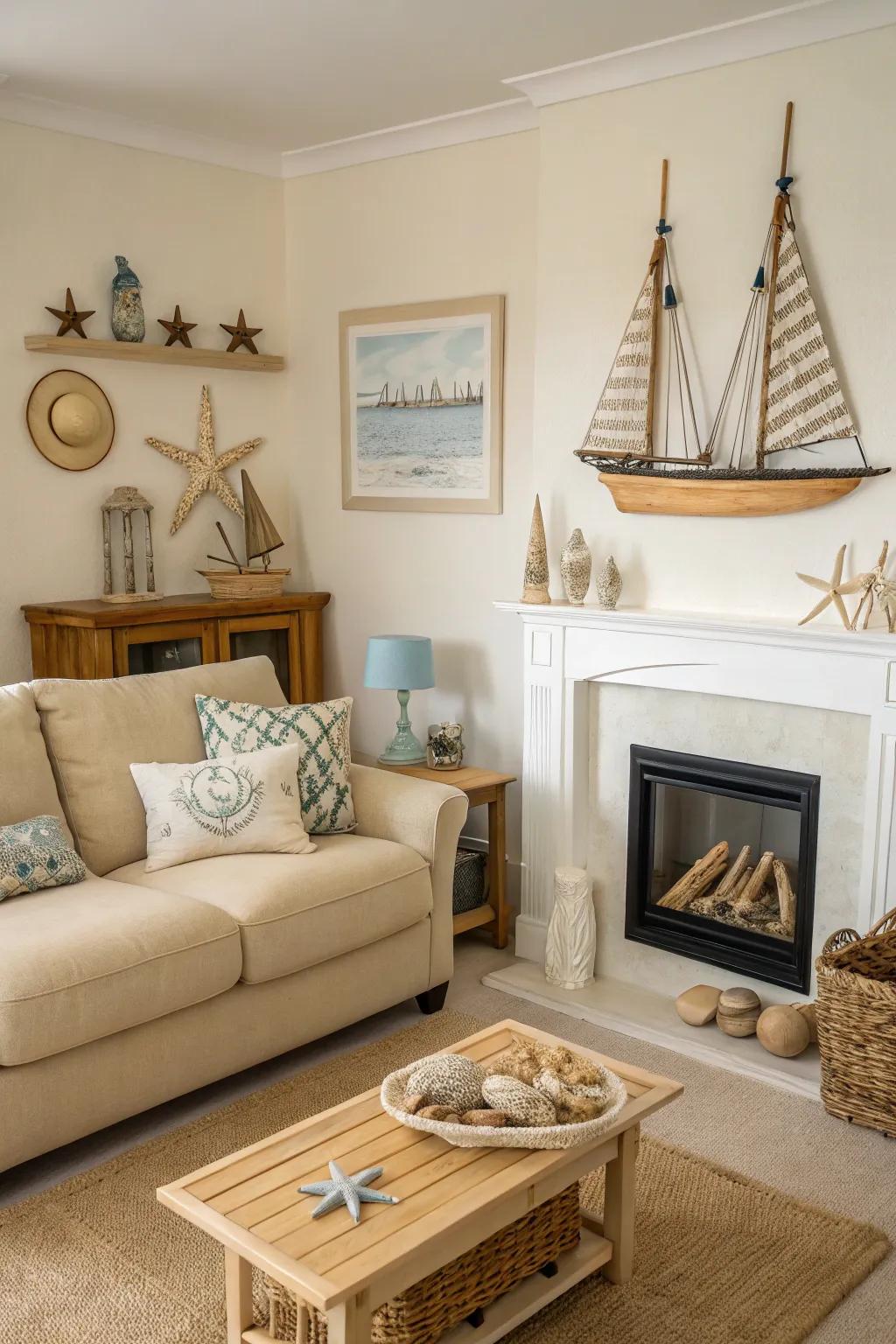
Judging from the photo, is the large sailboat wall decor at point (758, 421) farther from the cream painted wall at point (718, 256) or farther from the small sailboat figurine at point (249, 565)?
the small sailboat figurine at point (249, 565)

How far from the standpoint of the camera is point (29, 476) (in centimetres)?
396

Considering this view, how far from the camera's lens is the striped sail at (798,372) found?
306 cm

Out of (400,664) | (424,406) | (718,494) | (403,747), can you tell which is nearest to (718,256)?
(718,494)

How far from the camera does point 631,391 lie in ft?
11.4

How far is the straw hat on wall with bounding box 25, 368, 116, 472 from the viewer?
3.96 meters

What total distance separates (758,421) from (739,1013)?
159cm

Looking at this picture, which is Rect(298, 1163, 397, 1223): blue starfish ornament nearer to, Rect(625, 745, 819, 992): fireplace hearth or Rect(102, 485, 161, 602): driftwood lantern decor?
Rect(625, 745, 819, 992): fireplace hearth

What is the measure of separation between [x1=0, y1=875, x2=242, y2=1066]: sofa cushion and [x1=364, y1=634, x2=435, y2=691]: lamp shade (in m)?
1.29

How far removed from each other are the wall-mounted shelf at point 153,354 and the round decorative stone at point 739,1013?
2786 millimetres

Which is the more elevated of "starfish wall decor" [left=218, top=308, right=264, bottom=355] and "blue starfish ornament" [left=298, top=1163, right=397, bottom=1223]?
"starfish wall decor" [left=218, top=308, right=264, bottom=355]

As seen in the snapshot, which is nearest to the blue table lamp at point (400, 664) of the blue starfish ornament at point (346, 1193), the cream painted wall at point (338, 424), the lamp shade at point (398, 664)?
the lamp shade at point (398, 664)

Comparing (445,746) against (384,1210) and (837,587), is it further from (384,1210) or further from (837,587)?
(384,1210)

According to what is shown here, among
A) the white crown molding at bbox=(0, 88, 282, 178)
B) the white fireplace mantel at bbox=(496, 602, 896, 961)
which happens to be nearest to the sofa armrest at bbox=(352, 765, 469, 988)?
the white fireplace mantel at bbox=(496, 602, 896, 961)

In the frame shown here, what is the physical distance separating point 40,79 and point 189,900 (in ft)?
8.23
